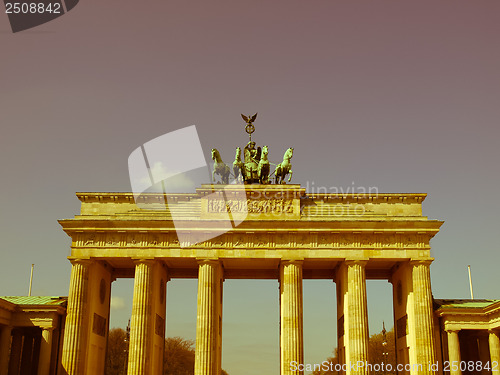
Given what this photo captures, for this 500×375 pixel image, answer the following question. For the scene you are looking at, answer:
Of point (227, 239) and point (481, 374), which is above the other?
point (227, 239)

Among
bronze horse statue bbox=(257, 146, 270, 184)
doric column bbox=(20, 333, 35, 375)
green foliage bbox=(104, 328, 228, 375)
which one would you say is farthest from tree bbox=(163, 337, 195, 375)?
bronze horse statue bbox=(257, 146, 270, 184)

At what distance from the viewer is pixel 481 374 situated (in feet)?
143

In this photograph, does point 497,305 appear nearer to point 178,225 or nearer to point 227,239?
point 227,239

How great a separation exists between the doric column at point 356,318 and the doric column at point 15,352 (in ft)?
82.7

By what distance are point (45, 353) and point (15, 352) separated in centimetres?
433

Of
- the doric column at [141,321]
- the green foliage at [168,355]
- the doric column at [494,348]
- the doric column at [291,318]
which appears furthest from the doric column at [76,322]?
the green foliage at [168,355]

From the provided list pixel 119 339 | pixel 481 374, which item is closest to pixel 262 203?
pixel 481 374

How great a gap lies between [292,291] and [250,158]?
1159cm

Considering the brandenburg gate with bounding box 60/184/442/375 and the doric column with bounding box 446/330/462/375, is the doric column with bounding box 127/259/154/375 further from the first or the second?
the doric column with bounding box 446/330/462/375

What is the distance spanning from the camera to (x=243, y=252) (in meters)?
43.2

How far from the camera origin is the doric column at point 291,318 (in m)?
41.0

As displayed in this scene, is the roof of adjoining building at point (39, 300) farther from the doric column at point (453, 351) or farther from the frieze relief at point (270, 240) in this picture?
the doric column at point (453, 351)

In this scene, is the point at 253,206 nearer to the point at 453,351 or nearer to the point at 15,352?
the point at 453,351

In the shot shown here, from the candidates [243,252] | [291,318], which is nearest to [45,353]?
[243,252]
